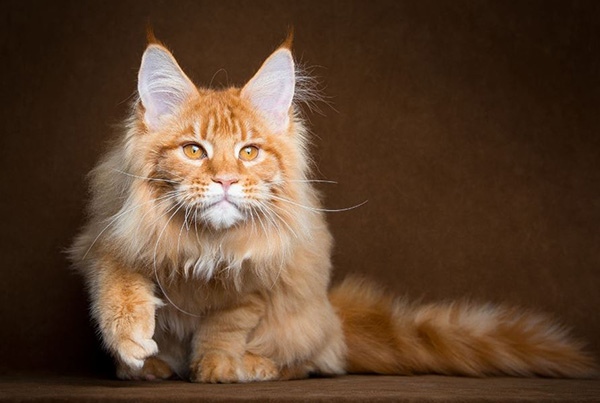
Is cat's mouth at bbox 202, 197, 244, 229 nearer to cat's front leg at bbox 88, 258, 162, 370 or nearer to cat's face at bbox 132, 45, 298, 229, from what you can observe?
cat's face at bbox 132, 45, 298, 229

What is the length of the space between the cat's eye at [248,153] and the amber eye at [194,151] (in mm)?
111

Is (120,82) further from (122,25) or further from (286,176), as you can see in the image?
(286,176)

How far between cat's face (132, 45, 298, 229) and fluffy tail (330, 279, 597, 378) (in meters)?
0.76

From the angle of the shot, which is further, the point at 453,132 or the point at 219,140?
the point at 453,132

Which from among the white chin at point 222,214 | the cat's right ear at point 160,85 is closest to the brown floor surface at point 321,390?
the white chin at point 222,214

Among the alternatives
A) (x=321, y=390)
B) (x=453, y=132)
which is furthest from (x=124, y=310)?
(x=453, y=132)

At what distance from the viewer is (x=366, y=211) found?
145 inches

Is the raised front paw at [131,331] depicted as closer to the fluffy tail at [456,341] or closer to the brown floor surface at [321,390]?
the brown floor surface at [321,390]

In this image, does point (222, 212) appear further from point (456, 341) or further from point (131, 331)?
point (456, 341)

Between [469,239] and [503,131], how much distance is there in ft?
1.51

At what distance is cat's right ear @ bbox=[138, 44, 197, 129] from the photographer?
8.52ft

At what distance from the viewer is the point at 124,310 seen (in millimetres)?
2535

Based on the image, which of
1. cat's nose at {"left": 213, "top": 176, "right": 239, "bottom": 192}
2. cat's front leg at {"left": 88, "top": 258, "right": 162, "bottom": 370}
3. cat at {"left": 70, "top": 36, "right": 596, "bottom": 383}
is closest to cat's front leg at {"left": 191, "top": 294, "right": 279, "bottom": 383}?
cat at {"left": 70, "top": 36, "right": 596, "bottom": 383}

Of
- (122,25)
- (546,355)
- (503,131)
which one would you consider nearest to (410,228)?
(503,131)
